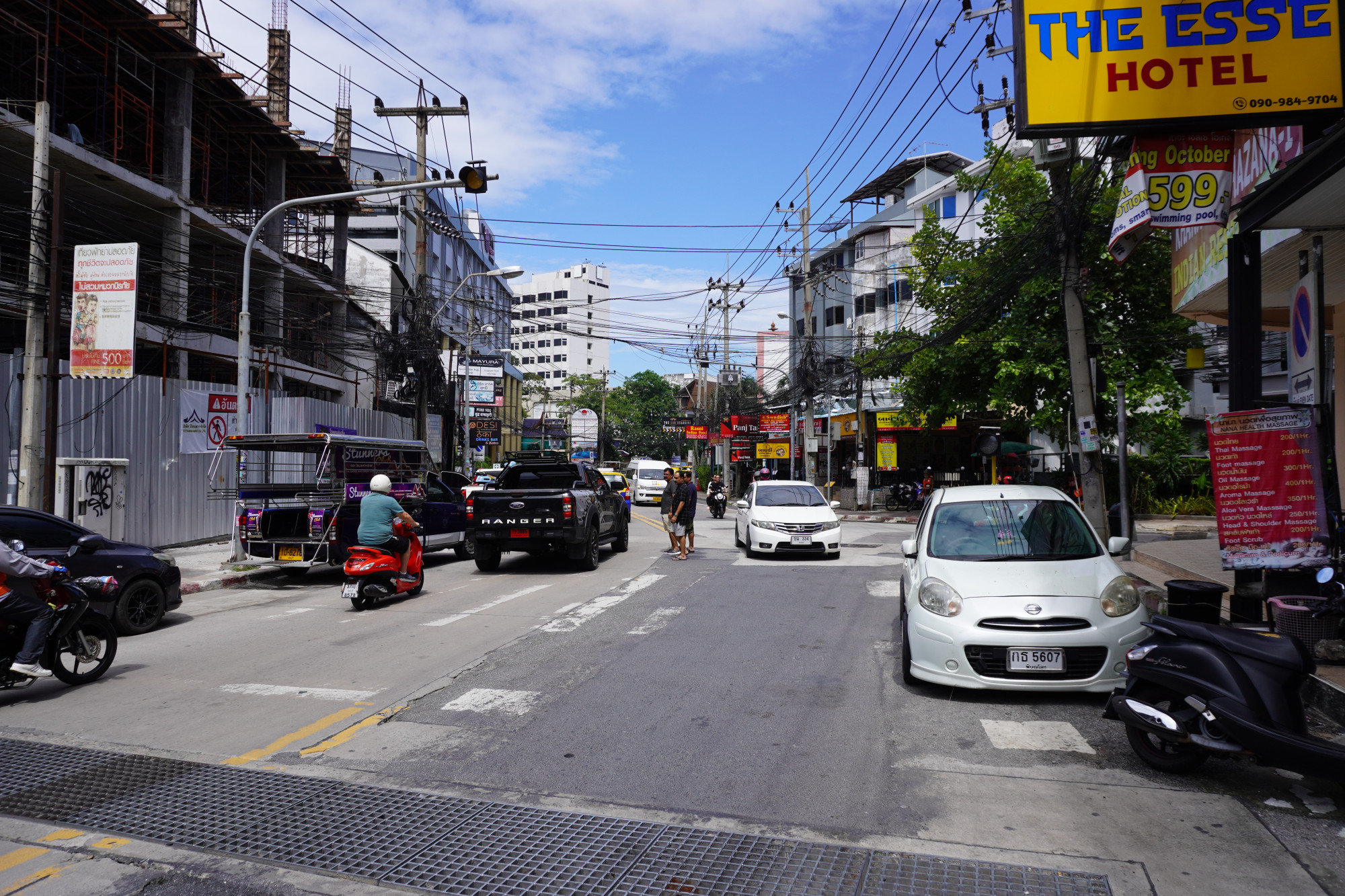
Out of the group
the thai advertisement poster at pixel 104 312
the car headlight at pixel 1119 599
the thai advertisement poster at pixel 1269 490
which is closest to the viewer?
the car headlight at pixel 1119 599

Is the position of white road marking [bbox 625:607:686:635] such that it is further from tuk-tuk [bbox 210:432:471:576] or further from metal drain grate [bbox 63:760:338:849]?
tuk-tuk [bbox 210:432:471:576]

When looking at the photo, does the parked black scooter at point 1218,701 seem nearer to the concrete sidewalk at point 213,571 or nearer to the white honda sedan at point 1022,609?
the white honda sedan at point 1022,609

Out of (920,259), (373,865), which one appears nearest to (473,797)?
(373,865)

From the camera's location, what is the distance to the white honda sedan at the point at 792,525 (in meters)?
17.6

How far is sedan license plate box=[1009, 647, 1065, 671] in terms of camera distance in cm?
665

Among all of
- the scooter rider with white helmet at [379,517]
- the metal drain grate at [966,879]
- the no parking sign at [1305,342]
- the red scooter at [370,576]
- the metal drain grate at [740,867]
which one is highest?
the no parking sign at [1305,342]

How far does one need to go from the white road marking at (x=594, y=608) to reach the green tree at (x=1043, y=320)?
12.0 metres

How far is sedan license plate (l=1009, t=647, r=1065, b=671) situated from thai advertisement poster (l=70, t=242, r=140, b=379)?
39.9 feet

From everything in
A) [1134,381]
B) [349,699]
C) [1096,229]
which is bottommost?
[349,699]

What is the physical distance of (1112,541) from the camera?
7.40 metres

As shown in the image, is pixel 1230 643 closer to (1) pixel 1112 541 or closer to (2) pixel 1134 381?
(1) pixel 1112 541

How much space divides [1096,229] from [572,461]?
14045 millimetres

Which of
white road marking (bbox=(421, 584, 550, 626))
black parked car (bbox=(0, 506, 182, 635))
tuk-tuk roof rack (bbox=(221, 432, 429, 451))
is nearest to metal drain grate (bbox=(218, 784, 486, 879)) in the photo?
white road marking (bbox=(421, 584, 550, 626))

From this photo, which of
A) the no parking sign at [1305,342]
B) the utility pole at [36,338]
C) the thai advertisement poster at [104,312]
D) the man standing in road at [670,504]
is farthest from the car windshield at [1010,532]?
the utility pole at [36,338]
